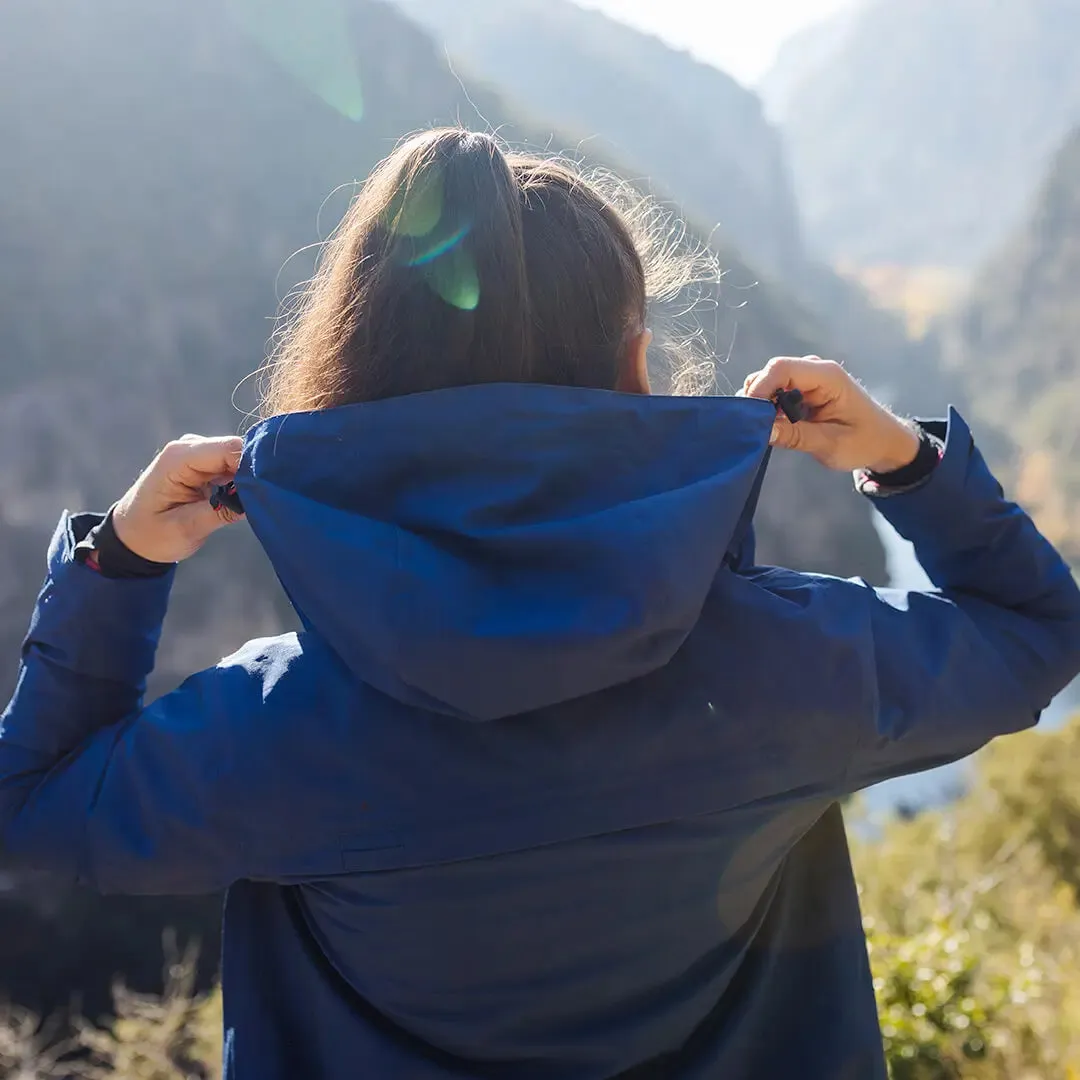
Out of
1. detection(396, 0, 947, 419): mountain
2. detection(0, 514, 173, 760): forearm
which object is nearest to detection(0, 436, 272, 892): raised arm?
detection(0, 514, 173, 760): forearm

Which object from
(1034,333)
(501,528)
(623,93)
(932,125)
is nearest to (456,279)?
(501,528)

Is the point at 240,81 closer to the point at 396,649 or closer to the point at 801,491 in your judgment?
the point at 801,491

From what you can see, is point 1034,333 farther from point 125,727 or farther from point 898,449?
point 125,727

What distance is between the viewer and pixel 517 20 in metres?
48.2

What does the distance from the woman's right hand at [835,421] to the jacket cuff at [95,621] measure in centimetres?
51

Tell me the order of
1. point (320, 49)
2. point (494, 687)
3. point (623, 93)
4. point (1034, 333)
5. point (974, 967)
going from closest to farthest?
point (494, 687), point (974, 967), point (320, 49), point (1034, 333), point (623, 93)

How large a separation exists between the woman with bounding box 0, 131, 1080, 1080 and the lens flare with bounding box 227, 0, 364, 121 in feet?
90.5

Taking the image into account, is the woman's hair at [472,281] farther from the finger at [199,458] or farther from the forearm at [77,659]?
the forearm at [77,659]

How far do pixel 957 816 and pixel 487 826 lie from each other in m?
7.36

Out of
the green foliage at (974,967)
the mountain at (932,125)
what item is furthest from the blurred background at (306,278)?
the mountain at (932,125)

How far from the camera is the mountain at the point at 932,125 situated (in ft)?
229

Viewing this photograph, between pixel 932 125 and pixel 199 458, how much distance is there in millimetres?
86721

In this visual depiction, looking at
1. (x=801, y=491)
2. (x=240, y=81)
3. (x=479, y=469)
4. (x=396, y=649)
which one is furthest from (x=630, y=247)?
(x=240, y=81)

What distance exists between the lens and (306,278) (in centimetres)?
233
